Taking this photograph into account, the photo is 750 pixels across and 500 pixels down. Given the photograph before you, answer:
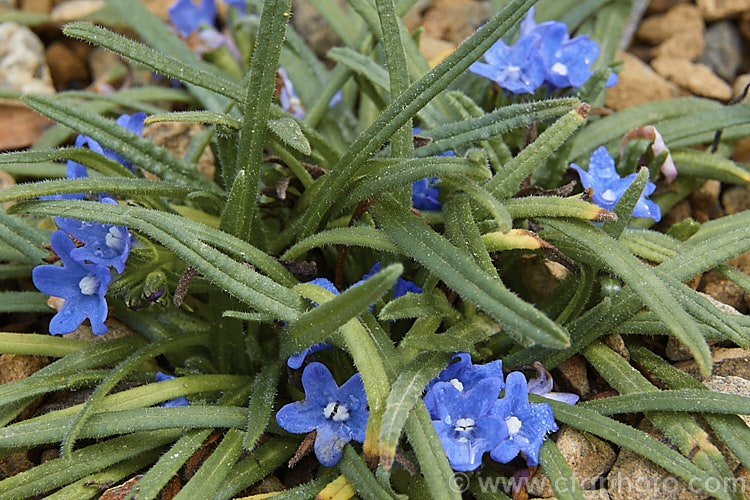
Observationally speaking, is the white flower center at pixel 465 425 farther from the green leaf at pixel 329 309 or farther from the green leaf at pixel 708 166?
the green leaf at pixel 708 166

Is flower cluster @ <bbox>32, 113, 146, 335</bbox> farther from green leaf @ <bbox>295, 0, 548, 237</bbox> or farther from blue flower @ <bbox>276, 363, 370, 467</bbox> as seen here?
green leaf @ <bbox>295, 0, 548, 237</bbox>

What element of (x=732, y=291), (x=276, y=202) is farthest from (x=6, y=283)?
(x=732, y=291)

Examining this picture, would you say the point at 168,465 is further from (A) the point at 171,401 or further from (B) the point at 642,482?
(B) the point at 642,482

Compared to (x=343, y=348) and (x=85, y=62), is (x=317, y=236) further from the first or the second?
(x=85, y=62)

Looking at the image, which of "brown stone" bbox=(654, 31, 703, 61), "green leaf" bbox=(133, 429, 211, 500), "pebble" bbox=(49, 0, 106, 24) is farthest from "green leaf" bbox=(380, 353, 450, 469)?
"pebble" bbox=(49, 0, 106, 24)

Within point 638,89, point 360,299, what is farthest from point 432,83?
point 638,89

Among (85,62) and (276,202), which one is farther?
(85,62)
